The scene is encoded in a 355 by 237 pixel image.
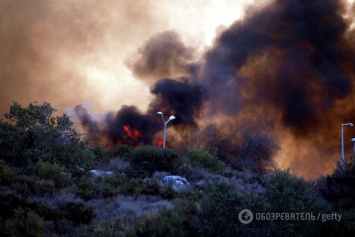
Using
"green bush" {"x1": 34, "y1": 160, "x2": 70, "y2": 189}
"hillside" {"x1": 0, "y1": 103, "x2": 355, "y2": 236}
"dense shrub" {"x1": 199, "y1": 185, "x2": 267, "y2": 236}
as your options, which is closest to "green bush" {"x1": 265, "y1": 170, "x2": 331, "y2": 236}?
"hillside" {"x1": 0, "y1": 103, "x2": 355, "y2": 236}

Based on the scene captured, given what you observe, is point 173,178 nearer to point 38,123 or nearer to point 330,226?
point 38,123

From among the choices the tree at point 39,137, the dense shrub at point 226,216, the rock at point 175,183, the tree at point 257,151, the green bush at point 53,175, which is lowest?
the dense shrub at point 226,216

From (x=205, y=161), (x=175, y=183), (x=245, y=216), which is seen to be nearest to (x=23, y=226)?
(x=245, y=216)

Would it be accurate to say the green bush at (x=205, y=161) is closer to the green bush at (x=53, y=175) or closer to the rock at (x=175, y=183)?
the rock at (x=175, y=183)

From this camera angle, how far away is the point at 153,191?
54.0 feet

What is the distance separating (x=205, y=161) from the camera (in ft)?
91.2

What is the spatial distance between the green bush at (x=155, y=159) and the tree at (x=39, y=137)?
4.43 m

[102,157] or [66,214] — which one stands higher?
[102,157]

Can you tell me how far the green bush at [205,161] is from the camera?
88.8 feet

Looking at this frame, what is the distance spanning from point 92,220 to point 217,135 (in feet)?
107

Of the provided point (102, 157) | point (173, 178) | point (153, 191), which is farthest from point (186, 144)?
point (153, 191)

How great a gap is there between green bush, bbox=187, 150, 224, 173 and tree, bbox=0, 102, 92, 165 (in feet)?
31.2

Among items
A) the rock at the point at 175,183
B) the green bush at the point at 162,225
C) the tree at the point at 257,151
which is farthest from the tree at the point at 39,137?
the tree at the point at 257,151

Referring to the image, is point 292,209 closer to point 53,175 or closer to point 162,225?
point 162,225
